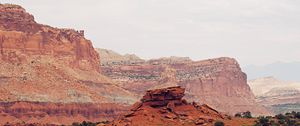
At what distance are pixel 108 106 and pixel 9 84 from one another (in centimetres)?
2729

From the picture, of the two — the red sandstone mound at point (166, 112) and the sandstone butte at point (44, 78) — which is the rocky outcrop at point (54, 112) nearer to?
the sandstone butte at point (44, 78)

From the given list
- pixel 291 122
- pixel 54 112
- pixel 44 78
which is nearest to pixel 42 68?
pixel 44 78

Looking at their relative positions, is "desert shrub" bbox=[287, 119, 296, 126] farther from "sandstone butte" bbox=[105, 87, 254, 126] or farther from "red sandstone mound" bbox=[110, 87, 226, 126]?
"red sandstone mound" bbox=[110, 87, 226, 126]

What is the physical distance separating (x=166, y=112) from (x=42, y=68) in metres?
93.5

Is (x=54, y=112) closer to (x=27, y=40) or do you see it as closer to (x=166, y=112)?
(x=27, y=40)

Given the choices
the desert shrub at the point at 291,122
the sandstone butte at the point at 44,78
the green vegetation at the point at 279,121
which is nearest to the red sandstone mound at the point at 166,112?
the green vegetation at the point at 279,121

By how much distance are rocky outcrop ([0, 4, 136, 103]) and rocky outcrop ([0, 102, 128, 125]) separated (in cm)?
172

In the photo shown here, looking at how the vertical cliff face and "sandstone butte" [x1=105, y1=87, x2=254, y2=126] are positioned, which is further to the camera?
the vertical cliff face

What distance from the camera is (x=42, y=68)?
578 ft

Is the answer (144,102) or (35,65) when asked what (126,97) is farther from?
(144,102)

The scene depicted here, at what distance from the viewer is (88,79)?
626 feet

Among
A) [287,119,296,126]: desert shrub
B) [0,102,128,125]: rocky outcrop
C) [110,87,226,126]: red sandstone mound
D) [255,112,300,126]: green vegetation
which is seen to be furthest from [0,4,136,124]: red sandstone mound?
[287,119,296,126]: desert shrub

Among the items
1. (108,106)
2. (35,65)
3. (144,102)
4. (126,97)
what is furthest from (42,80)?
(144,102)

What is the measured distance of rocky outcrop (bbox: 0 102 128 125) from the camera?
153625 mm
